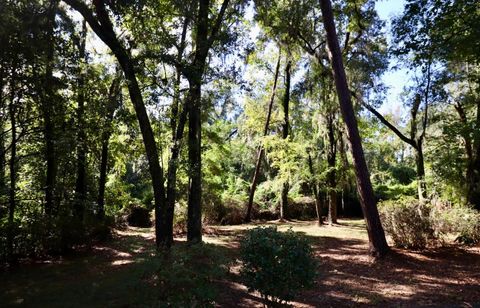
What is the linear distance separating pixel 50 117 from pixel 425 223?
10.2 metres

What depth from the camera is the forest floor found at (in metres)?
4.75

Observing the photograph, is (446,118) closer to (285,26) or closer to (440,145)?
(440,145)

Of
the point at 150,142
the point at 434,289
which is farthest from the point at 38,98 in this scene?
the point at 434,289

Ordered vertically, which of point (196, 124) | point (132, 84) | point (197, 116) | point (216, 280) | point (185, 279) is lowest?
point (216, 280)

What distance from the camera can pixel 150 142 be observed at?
9.19m

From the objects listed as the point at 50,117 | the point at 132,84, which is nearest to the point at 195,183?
the point at 132,84

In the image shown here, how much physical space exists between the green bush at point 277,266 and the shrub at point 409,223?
5.25 m

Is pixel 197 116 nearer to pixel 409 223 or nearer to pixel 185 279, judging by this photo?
pixel 409 223

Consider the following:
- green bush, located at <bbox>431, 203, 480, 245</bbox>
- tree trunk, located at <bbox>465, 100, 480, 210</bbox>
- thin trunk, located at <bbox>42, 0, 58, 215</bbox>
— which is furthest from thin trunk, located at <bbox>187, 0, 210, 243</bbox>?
tree trunk, located at <bbox>465, 100, 480, 210</bbox>

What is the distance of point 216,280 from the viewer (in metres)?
7.50

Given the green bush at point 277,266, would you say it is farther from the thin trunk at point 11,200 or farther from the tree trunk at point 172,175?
the thin trunk at point 11,200

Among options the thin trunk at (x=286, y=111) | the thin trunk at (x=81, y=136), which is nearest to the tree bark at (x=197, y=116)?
the thin trunk at (x=81, y=136)

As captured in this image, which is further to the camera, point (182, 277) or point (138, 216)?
point (138, 216)

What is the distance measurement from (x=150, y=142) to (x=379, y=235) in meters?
5.87
